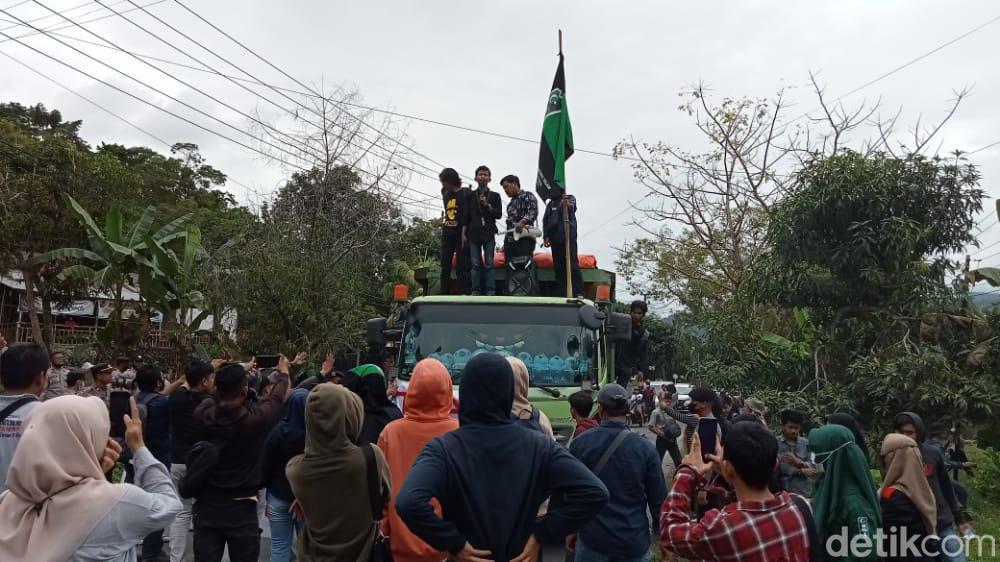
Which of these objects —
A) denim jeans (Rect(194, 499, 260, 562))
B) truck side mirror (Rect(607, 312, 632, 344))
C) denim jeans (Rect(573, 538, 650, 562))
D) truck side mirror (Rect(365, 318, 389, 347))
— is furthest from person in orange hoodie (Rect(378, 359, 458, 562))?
truck side mirror (Rect(365, 318, 389, 347))

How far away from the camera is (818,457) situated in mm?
5020

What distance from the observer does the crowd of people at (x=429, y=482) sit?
325cm

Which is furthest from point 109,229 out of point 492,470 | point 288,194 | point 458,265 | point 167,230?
point 492,470

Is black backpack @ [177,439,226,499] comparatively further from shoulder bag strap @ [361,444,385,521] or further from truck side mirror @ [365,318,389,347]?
truck side mirror @ [365,318,389,347]

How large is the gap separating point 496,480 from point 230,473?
284 cm

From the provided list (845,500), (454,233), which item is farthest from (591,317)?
(845,500)

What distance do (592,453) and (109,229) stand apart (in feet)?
50.6

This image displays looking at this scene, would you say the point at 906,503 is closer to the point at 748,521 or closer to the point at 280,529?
the point at 748,521

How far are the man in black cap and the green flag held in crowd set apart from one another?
22.7ft

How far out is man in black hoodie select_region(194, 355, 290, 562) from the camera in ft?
18.4

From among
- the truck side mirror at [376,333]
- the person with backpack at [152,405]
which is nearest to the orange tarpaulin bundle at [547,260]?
the truck side mirror at [376,333]

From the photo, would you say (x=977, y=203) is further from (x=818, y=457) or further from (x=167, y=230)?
(x=167, y=230)

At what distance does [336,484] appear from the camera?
4359mm

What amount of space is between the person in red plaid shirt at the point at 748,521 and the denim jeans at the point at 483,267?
25.0ft
